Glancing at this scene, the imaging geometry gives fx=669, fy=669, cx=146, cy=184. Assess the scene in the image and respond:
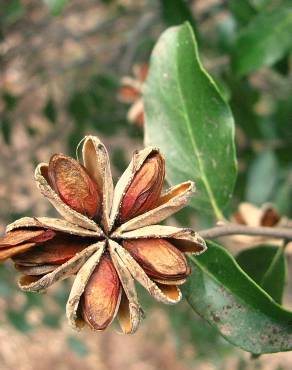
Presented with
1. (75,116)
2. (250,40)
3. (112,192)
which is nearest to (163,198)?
(112,192)

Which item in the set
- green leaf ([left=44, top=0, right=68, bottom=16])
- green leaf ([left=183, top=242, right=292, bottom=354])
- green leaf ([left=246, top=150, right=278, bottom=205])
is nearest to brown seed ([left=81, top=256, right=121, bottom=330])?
green leaf ([left=183, top=242, right=292, bottom=354])

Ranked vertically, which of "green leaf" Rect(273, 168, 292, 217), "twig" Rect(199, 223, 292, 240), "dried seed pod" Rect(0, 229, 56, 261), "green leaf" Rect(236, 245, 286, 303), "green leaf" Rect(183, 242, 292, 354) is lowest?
"green leaf" Rect(273, 168, 292, 217)

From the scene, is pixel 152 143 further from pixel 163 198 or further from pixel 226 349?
pixel 226 349

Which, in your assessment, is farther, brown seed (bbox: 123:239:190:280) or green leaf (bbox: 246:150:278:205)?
green leaf (bbox: 246:150:278:205)

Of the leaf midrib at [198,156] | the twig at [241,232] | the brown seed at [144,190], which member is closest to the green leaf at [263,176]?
the leaf midrib at [198,156]

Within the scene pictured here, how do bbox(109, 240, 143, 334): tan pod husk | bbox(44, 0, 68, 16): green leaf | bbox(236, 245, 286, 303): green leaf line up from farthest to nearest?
bbox(44, 0, 68, 16): green leaf < bbox(236, 245, 286, 303): green leaf < bbox(109, 240, 143, 334): tan pod husk

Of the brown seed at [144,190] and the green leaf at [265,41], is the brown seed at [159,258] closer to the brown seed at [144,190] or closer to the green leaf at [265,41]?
the brown seed at [144,190]

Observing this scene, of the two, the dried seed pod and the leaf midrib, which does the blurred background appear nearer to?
the leaf midrib
